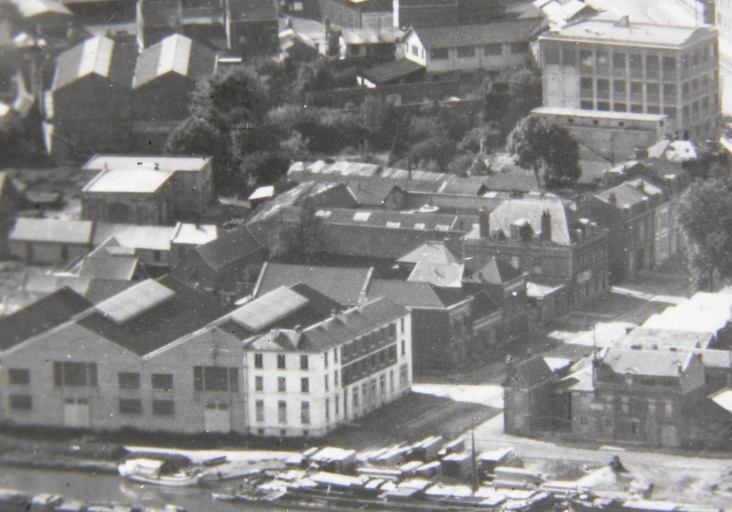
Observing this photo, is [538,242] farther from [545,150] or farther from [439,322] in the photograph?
[545,150]

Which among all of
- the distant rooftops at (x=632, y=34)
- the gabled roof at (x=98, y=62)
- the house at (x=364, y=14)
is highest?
the gabled roof at (x=98, y=62)

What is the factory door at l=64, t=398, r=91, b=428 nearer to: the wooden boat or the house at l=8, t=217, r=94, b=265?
the wooden boat

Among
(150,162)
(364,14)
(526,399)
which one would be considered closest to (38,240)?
(526,399)

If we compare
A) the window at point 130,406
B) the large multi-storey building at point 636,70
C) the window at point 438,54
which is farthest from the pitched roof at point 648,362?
the window at point 438,54

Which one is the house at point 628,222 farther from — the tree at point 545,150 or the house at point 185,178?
the house at point 185,178

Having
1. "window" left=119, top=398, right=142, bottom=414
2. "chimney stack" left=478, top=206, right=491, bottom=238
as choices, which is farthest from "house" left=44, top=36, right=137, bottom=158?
"chimney stack" left=478, top=206, right=491, bottom=238

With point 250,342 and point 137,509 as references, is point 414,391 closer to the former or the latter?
point 250,342
